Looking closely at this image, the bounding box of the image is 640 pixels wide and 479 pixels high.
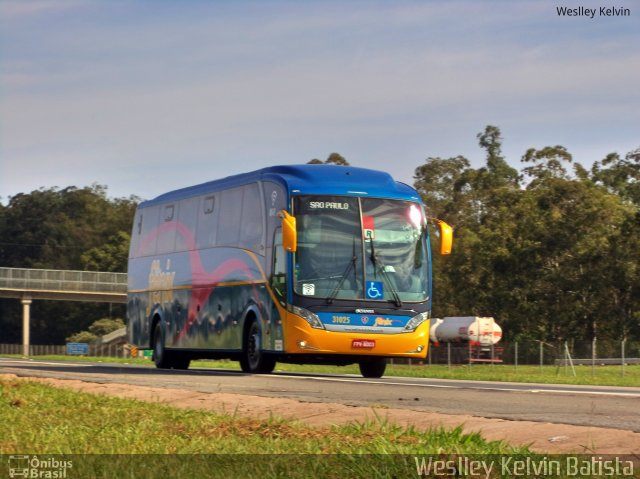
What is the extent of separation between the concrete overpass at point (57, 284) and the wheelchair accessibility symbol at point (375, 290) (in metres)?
69.2

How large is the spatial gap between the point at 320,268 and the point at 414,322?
6.76ft

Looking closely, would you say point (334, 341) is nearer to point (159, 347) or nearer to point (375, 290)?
point (375, 290)

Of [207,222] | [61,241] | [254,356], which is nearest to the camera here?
[254,356]

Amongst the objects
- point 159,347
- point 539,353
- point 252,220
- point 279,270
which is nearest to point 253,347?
point 279,270

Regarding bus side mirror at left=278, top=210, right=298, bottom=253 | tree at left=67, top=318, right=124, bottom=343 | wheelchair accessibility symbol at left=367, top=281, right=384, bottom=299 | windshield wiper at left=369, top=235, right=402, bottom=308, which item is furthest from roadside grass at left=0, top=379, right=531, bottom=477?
tree at left=67, top=318, right=124, bottom=343

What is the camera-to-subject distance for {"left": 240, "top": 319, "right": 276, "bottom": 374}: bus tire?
2552 centimetres

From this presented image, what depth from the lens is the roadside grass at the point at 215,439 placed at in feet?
29.0

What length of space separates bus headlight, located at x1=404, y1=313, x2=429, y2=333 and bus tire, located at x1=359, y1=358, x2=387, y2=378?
2.13 metres

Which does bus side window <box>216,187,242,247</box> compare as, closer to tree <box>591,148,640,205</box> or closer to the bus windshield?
the bus windshield

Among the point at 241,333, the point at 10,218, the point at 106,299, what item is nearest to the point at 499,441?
the point at 241,333

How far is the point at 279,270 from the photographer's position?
24359 millimetres

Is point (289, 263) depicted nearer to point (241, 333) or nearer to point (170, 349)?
point (241, 333)

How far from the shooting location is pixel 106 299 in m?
94.6

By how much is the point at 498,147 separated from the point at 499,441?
328ft
